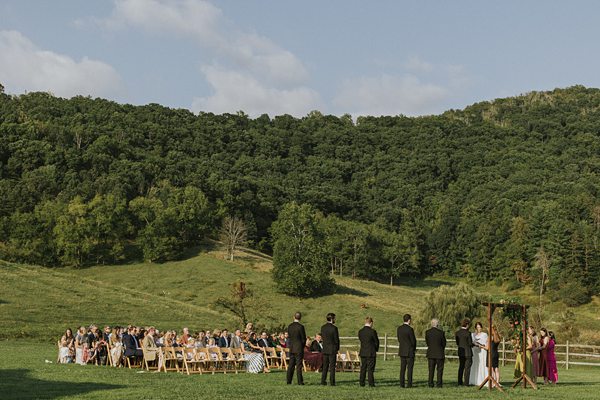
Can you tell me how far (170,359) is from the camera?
2298cm

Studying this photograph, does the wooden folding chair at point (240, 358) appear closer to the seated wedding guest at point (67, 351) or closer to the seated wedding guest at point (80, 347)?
the seated wedding guest at point (80, 347)

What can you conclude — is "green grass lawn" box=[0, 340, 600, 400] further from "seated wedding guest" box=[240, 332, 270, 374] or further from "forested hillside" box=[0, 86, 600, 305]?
"forested hillside" box=[0, 86, 600, 305]

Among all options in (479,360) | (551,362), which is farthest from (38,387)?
(551,362)

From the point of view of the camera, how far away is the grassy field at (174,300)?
5205 centimetres

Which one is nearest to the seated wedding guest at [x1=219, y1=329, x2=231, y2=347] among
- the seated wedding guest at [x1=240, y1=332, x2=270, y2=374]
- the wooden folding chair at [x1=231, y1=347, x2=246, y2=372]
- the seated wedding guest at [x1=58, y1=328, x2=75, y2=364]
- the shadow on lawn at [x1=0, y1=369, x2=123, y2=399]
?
the wooden folding chair at [x1=231, y1=347, x2=246, y2=372]

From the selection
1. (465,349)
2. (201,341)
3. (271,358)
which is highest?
(465,349)

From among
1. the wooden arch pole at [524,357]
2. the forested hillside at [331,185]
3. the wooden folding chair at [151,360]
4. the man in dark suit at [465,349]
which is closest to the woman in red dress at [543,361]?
the wooden arch pole at [524,357]

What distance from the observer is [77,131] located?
4978 inches

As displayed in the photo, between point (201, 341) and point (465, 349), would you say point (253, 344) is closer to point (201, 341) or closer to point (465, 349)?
point (201, 341)

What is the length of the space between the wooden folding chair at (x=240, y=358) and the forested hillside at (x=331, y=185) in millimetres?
57418

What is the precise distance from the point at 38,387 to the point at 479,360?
10.4 m

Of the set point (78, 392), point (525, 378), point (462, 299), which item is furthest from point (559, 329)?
point (78, 392)

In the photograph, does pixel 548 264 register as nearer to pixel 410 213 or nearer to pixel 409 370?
pixel 410 213

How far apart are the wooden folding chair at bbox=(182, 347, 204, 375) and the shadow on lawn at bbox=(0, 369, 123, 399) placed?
14.3 ft
